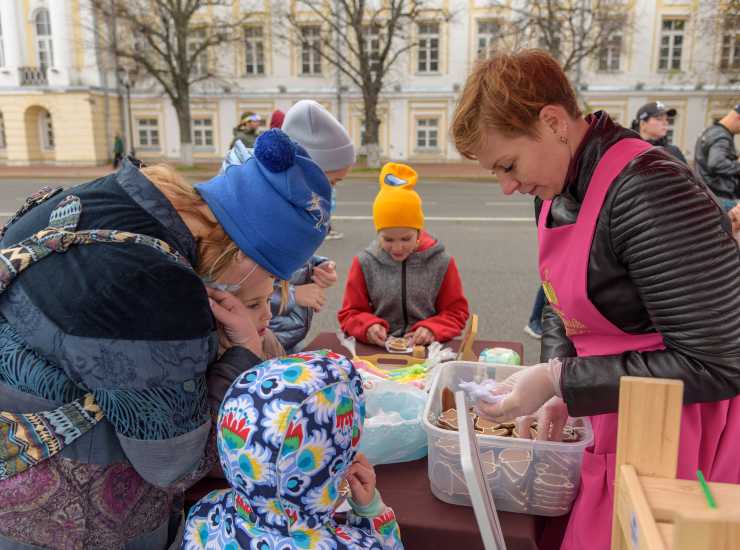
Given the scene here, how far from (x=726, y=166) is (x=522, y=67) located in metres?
4.33

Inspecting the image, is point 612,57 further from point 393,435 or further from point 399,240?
point 393,435

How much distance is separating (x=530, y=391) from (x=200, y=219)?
0.78m

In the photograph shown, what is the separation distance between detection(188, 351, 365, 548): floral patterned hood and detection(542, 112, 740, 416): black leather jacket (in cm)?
49

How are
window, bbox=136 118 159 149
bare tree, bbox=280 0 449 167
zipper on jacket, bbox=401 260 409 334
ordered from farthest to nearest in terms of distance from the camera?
1. window, bbox=136 118 159 149
2. bare tree, bbox=280 0 449 167
3. zipper on jacket, bbox=401 260 409 334

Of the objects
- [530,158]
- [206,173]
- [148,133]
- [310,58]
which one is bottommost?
[206,173]

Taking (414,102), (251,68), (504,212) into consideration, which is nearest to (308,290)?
(504,212)

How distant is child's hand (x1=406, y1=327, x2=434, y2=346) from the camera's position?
2742mm

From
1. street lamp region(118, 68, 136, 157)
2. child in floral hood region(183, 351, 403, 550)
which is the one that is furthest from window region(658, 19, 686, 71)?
child in floral hood region(183, 351, 403, 550)

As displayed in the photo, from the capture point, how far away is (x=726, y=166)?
481 cm

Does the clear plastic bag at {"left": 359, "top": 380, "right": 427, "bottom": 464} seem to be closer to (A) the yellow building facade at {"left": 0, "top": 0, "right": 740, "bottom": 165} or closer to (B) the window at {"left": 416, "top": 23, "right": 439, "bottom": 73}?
(A) the yellow building facade at {"left": 0, "top": 0, "right": 740, "bottom": 165}

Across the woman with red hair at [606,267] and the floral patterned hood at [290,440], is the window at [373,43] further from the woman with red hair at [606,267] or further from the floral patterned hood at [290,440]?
the floral patterned hood at [290,440]

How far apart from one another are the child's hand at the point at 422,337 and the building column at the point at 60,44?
2746 cm

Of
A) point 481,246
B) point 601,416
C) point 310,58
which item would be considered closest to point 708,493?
point 601,416

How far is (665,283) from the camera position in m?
1.13
